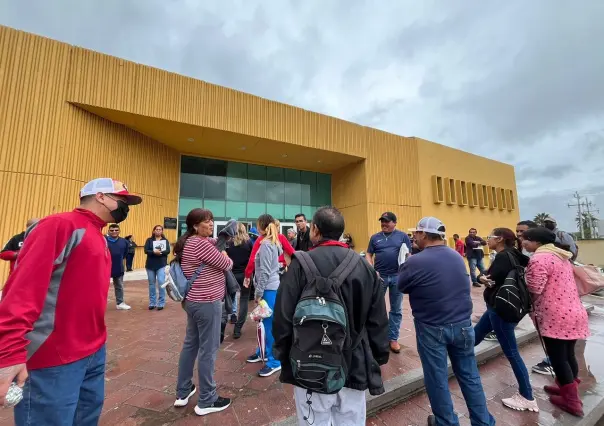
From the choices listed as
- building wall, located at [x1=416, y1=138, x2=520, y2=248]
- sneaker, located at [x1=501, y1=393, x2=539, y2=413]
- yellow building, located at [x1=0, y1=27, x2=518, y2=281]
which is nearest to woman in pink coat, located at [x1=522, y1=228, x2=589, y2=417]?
sneaker, located at [x1=501, y1=393, x2=539, y2=413]

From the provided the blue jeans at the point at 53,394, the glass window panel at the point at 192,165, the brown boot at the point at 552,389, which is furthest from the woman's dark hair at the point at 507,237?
the glass window panel at the point at 192,165

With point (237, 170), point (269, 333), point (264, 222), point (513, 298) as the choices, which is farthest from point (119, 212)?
point (237, 170)

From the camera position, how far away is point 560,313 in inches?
96.6

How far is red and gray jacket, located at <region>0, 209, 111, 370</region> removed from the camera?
111 cm

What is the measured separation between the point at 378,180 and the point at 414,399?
1334 centimetres

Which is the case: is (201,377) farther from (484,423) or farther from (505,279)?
(505,279)

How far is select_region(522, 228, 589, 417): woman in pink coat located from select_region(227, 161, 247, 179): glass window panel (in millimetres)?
13686

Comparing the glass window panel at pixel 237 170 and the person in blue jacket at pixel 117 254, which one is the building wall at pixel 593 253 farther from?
the person in blue jacket at pixel 117 254

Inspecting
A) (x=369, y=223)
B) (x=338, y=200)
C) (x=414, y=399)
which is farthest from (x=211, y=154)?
(x=414, y=399)

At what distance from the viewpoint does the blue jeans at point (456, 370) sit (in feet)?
6.66

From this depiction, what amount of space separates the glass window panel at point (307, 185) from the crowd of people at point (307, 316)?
45.5 ft

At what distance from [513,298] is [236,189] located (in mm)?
13581

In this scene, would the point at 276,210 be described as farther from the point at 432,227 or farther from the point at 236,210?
the point at 432,227

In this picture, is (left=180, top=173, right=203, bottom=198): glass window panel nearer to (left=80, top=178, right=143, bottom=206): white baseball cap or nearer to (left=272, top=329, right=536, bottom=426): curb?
(left=80, top=178, right=143, bottom=206): white baseball cap
